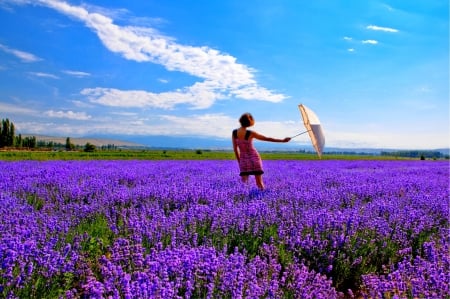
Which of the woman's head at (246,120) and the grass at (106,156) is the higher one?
the woman's head at (246,120)

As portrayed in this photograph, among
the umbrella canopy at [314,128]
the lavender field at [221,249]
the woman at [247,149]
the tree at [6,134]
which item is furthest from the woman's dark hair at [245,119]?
the tree at [6,134]

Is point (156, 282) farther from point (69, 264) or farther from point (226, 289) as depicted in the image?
point (69, 264)

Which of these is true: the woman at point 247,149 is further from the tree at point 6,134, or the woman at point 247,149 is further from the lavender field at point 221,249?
the tree at point 6,134

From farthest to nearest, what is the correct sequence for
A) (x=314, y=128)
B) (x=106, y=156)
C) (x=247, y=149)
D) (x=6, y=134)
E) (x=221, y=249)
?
(x=6, y=134)
(x=106, y=156)
(x=247, y=149)
(x=314, y=128)
(x=221, y=249)

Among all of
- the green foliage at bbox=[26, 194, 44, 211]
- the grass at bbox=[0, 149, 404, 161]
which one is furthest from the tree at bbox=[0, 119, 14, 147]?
the green foliage at bbox=[26, 194, 44, 211]

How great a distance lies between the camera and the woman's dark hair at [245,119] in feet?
19.4

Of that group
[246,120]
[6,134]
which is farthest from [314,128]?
[6,134]

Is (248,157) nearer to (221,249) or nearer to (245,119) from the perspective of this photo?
(245,119)

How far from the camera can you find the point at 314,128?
18.0 feet

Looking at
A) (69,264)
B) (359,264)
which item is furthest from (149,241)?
(359,264)

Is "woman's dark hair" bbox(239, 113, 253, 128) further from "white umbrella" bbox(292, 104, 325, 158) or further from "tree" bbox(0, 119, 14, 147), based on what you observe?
"tree" bbox(0, 119, 14, 147)

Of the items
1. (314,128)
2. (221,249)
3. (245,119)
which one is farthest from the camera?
(245,119)

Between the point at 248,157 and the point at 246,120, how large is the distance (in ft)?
1.97

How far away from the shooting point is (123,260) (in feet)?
8.54
